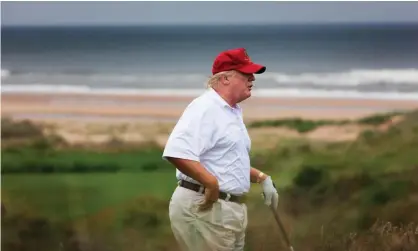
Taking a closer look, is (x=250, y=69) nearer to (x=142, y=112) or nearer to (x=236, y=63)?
(x=236, y=63)

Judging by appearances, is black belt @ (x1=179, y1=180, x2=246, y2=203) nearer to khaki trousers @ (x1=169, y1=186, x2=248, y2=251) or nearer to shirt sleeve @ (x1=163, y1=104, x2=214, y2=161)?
khaki trousers @ (x1=169, y1=186, x2=248, y2=251)

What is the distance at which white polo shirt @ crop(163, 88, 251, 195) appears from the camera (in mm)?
2211

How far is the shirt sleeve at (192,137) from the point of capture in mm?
2193

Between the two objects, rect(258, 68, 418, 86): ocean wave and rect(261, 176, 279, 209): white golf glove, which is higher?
rect(258, 68, 418, 86): ocean wave

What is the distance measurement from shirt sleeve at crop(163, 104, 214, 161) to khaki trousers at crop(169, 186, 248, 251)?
176 millimetres

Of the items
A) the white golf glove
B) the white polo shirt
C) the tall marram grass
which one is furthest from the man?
the tall marram grass

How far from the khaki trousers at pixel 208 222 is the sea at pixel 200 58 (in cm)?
50

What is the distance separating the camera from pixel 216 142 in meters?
2.25

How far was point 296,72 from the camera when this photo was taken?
2600 mm

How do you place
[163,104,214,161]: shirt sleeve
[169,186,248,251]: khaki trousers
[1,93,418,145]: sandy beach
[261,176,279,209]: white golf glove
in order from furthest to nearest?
[1,93,418,145]: sandy beach → [261,176,279,209]: white golf glove → [169,186,248,251]: khaki trousers → [163,104,214,161]: shirt sleeve

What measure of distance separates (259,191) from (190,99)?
0.46 m

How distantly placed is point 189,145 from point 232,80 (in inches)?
11.7

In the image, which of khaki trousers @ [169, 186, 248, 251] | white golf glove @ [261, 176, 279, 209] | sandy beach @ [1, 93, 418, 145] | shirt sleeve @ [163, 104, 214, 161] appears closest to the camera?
shirt sleeve @ [163, 104, 214, 161]

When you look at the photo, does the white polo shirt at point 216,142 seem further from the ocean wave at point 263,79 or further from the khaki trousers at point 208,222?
the ocean wave at point 263,79
